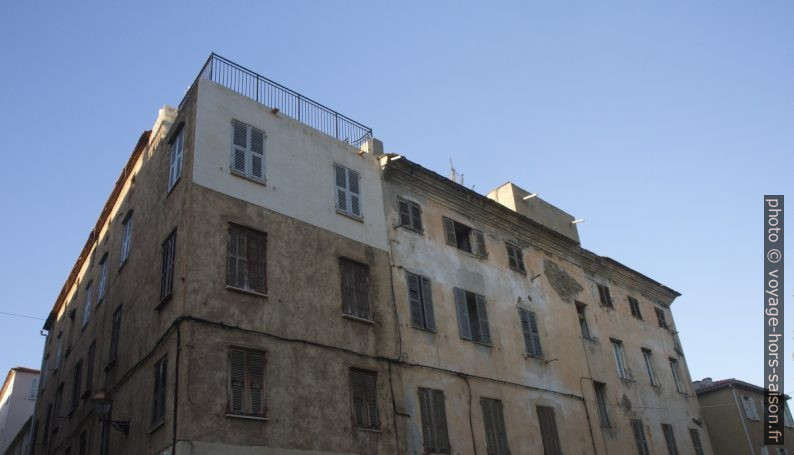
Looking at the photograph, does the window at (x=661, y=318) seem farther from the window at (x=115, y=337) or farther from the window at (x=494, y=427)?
the window at (x=115, y=337)

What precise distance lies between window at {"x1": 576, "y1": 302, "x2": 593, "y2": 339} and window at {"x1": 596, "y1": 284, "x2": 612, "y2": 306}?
1.74 m

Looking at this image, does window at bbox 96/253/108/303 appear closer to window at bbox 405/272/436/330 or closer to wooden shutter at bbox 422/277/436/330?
window at bbox 405/272/436/330

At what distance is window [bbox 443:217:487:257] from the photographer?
2238 centimetres

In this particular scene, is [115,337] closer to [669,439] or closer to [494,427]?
[494,427]

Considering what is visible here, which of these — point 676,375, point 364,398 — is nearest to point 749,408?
point 676,375

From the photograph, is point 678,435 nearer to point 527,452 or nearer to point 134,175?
point 527,452

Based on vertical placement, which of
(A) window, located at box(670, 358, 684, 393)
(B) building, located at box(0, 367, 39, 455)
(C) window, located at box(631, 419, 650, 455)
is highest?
(B) building, located at box(0, 367, 39, 455)

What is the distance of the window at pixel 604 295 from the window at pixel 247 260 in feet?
54.6

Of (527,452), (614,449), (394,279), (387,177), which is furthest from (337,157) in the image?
(614,449)

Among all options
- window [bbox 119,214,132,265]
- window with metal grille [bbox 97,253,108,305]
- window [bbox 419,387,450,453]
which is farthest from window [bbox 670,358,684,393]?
window with metal grille [bbox 97,253,108,305]

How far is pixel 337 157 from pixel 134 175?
278 inches

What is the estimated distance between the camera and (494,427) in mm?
19406

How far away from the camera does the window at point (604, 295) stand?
2819 cm

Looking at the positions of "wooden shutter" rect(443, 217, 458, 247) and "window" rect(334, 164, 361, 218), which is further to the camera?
"wooden shutter" rect(443, 217, 458, 247)
